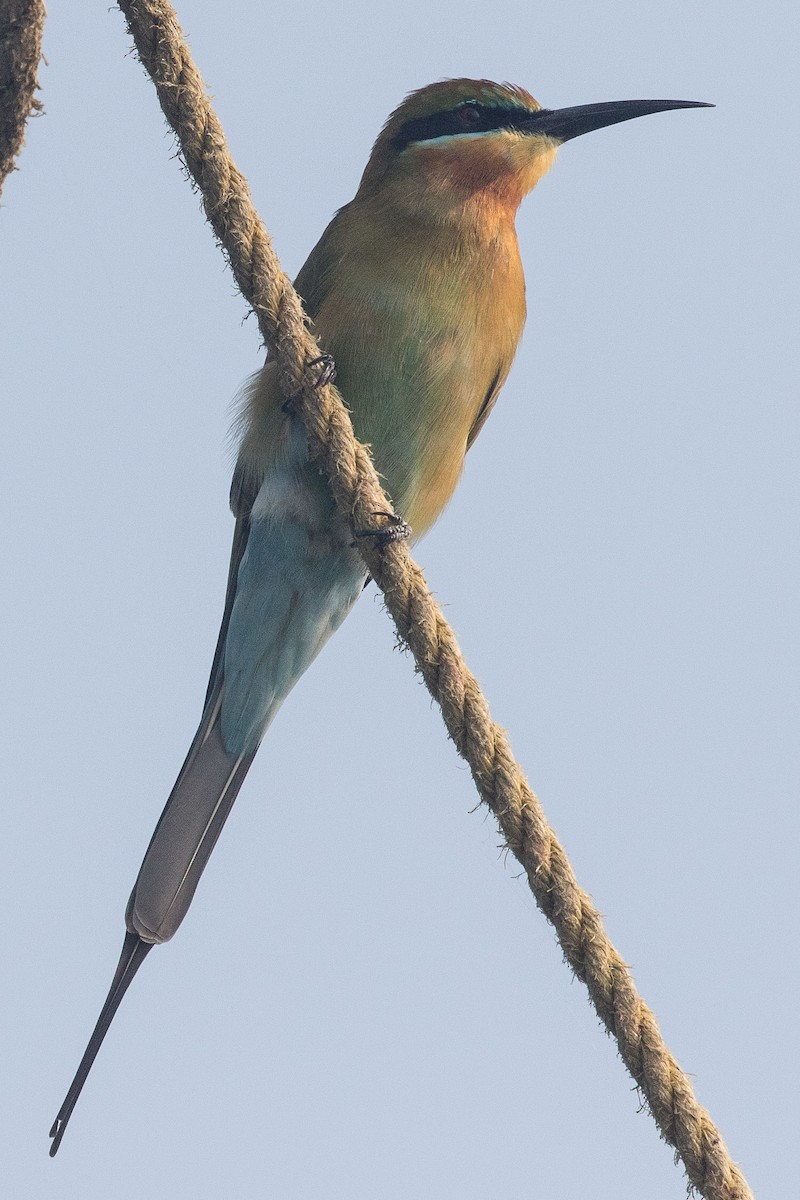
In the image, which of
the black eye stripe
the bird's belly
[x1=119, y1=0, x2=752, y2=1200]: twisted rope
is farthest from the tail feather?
the black eye stripe

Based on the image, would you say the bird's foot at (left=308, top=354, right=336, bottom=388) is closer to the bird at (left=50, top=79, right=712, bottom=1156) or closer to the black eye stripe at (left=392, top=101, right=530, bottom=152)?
the bird at (left=50, top=79, right=712, bottom=1156)

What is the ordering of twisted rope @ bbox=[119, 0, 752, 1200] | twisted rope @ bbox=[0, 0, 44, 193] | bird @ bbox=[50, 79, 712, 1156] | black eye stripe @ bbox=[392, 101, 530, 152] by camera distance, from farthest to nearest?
black eye stripe @ bbox=[392, 101, 530, 152] → bird @ bbox=[50, 79, 712, 1156] → twisted rope @ bbox=[0, 0, 44, 193] → twisted rope @ bbox=[119, 0, 752, 1200]

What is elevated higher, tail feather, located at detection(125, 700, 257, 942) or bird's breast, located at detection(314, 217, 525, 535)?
bird's breast, located at detection(314, 217, 525, 535)

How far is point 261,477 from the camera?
2891 mm

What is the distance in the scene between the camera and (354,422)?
2924mm

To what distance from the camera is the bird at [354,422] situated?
284 centimetres

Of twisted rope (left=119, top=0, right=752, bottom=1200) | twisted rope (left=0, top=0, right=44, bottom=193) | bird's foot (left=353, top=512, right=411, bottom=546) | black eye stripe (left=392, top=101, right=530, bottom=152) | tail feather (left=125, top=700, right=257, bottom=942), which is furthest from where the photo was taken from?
black eye stripe (left=392, top=101, right=530, bottom=152)

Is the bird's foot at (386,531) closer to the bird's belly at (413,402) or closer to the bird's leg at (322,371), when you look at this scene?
the bird's leg at (322,371)

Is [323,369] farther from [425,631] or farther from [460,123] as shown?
[460,123]

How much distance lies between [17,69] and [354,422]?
1.10 m

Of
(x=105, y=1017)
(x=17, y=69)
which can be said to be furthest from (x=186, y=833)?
(x=17, y=69)

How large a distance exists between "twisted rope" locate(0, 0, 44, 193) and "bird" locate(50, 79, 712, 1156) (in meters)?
0.84

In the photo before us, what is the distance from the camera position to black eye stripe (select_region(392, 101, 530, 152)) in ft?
10.8

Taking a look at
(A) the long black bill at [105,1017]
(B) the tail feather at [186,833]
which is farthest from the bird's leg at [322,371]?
(A) the long black bill at [105,1017]
